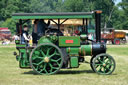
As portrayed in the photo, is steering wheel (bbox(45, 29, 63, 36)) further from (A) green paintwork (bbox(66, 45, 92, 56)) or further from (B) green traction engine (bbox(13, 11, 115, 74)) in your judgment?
(A) green paintwork (bbox(66, 45, 92, 56))

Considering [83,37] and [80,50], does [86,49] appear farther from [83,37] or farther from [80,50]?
[83,37]

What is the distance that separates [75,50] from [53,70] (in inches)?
41.2

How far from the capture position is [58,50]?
12633mm

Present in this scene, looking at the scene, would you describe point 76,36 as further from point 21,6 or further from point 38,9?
point 38,9

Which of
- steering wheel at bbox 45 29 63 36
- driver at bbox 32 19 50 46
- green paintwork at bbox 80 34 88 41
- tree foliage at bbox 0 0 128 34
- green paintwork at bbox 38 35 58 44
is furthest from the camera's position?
tree foliage at bbox 0 0 128 34

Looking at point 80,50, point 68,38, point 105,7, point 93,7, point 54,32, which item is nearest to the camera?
point 68,38

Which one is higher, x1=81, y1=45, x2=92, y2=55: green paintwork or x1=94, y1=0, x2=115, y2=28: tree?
x1=94, y1=0, x2=115, y2=28: tree

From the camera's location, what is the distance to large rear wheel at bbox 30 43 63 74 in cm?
1267

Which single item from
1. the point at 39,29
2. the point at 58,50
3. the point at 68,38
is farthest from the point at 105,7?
the point at 58,50

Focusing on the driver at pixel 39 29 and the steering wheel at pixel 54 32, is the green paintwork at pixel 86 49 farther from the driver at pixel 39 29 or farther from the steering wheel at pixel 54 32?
the driver at pixel 39 29

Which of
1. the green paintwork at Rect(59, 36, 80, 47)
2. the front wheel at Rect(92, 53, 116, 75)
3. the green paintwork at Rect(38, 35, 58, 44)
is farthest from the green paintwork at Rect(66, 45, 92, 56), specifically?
the green paintwork at Rect(38, 35, 58, 44)

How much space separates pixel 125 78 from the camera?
12.1 meters

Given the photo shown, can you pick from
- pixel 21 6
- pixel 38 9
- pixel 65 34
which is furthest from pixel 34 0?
pixel 65 34

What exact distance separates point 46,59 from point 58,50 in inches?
20.6
